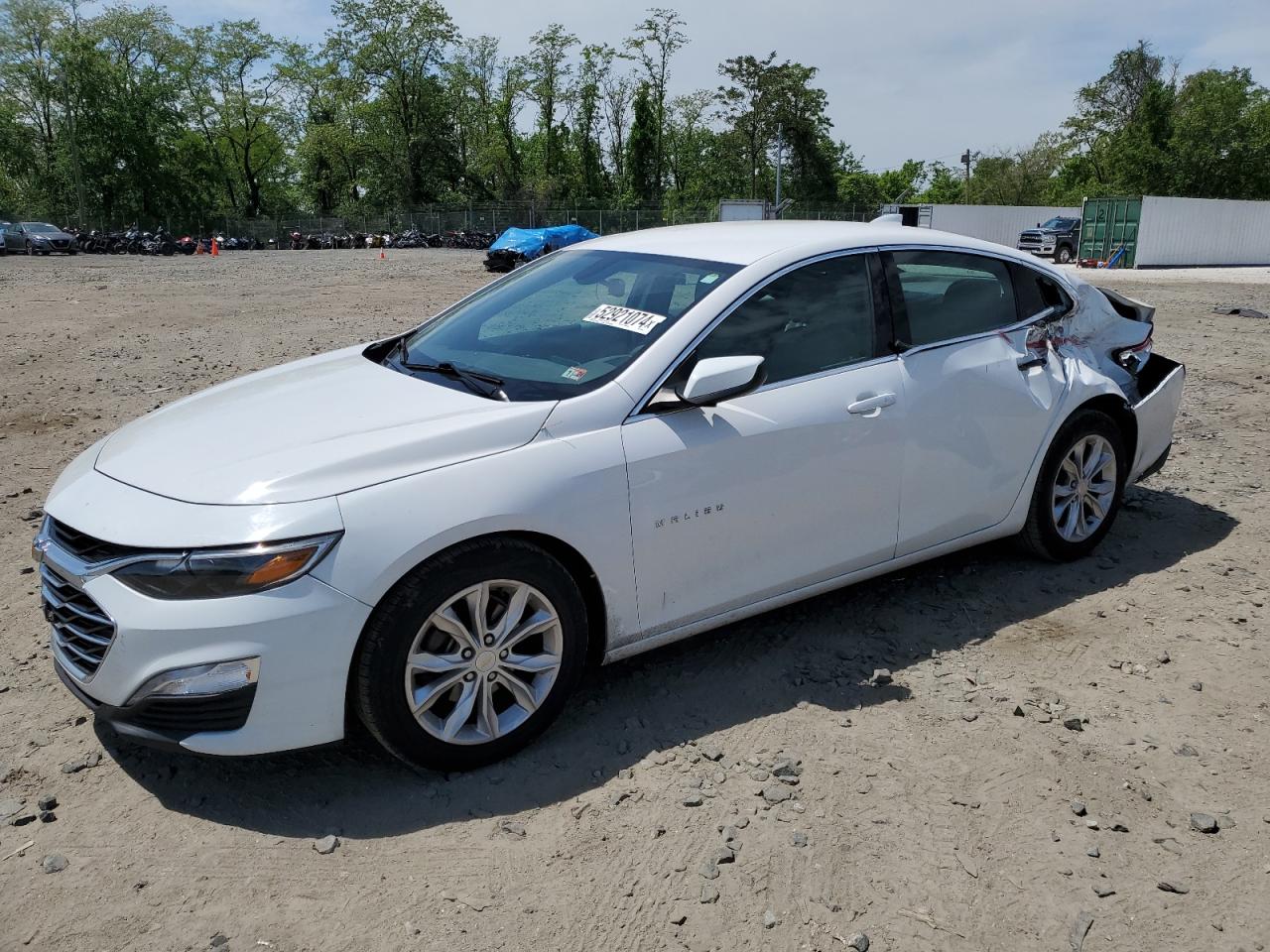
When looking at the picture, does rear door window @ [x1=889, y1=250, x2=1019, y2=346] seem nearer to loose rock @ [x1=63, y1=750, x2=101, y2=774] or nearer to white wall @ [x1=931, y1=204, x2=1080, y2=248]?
loose rock @ [x1=63, y1=750, x2=101, y2=774]

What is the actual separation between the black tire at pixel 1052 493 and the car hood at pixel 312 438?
8.24 ft

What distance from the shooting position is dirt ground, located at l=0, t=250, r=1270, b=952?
251cm

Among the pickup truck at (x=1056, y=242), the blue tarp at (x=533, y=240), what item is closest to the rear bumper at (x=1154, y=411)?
the blue tarp at (x=533, y=240)

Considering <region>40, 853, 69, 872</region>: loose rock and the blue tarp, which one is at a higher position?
the blue tarp

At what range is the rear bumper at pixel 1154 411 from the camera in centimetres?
481

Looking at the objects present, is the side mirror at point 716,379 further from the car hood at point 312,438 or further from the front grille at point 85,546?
the front grille at point 85,546

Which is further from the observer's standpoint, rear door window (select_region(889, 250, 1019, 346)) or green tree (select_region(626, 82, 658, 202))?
green tree (select_region(626, 82, 658, 202))

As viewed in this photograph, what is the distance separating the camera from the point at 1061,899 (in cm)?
257

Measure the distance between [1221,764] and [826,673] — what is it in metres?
1.30

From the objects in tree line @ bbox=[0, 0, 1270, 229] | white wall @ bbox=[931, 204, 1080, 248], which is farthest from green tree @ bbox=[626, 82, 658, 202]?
white wall @ bbox=[931, 204, 1080, 248]

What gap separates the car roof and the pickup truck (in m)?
36.2

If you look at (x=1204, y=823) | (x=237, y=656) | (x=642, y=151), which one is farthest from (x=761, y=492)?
(x=642, y=151)

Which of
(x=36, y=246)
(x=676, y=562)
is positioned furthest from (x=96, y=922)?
(x=36, y=246)

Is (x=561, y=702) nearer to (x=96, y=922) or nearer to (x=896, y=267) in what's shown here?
(x=96, y=922)
